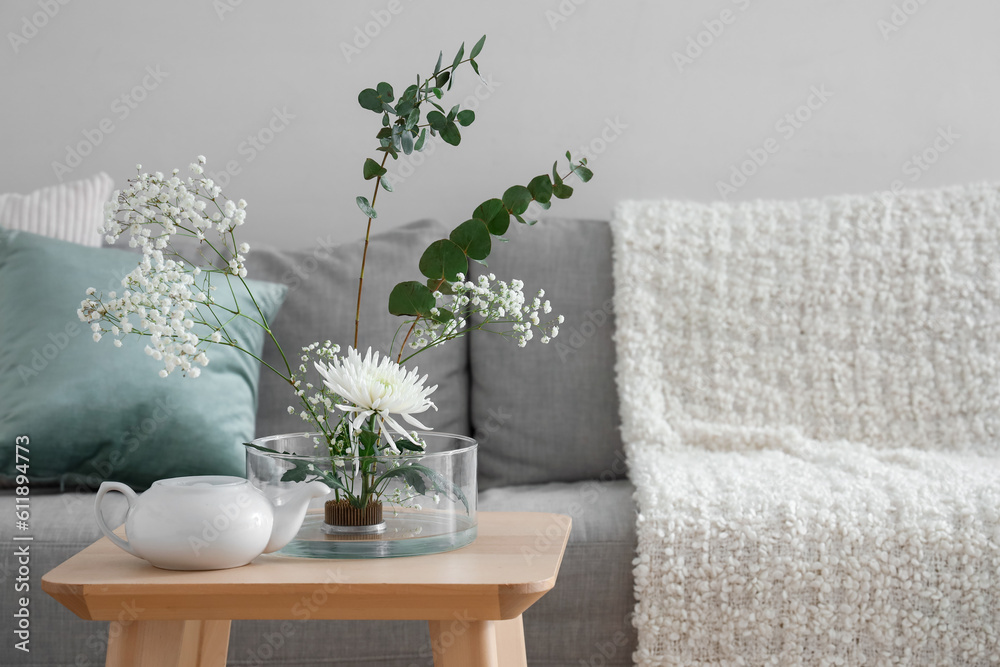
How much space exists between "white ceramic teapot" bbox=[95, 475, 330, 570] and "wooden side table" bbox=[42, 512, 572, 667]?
0.01 m

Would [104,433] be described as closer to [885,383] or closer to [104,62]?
[104,62]

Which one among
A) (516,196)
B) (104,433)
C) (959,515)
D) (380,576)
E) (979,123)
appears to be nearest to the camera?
(380,576)

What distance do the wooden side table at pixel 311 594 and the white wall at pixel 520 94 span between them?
1188 mm

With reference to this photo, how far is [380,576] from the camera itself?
2.07ft

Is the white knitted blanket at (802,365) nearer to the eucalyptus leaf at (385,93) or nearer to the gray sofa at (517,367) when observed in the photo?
the gray sofa at (517,367)

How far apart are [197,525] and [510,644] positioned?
37 cm

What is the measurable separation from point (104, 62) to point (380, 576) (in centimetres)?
159

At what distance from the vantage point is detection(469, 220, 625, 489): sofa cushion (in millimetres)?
1409

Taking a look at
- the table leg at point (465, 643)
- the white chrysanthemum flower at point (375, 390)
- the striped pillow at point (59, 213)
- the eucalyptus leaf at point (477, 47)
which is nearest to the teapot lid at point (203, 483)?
the white chrysanthemum flower at point (375, 390)

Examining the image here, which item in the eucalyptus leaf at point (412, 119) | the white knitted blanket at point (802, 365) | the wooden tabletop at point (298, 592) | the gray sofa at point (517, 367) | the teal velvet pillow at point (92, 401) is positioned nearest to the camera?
the wooden tabletop at point (298, 592)

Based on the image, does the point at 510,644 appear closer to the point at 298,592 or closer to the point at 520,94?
the point at 298,592

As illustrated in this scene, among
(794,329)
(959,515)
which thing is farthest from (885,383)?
(959,515)

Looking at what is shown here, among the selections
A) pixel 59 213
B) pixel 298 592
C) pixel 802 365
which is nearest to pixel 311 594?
pixel 298 592

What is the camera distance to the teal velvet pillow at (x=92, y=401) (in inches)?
47.0
